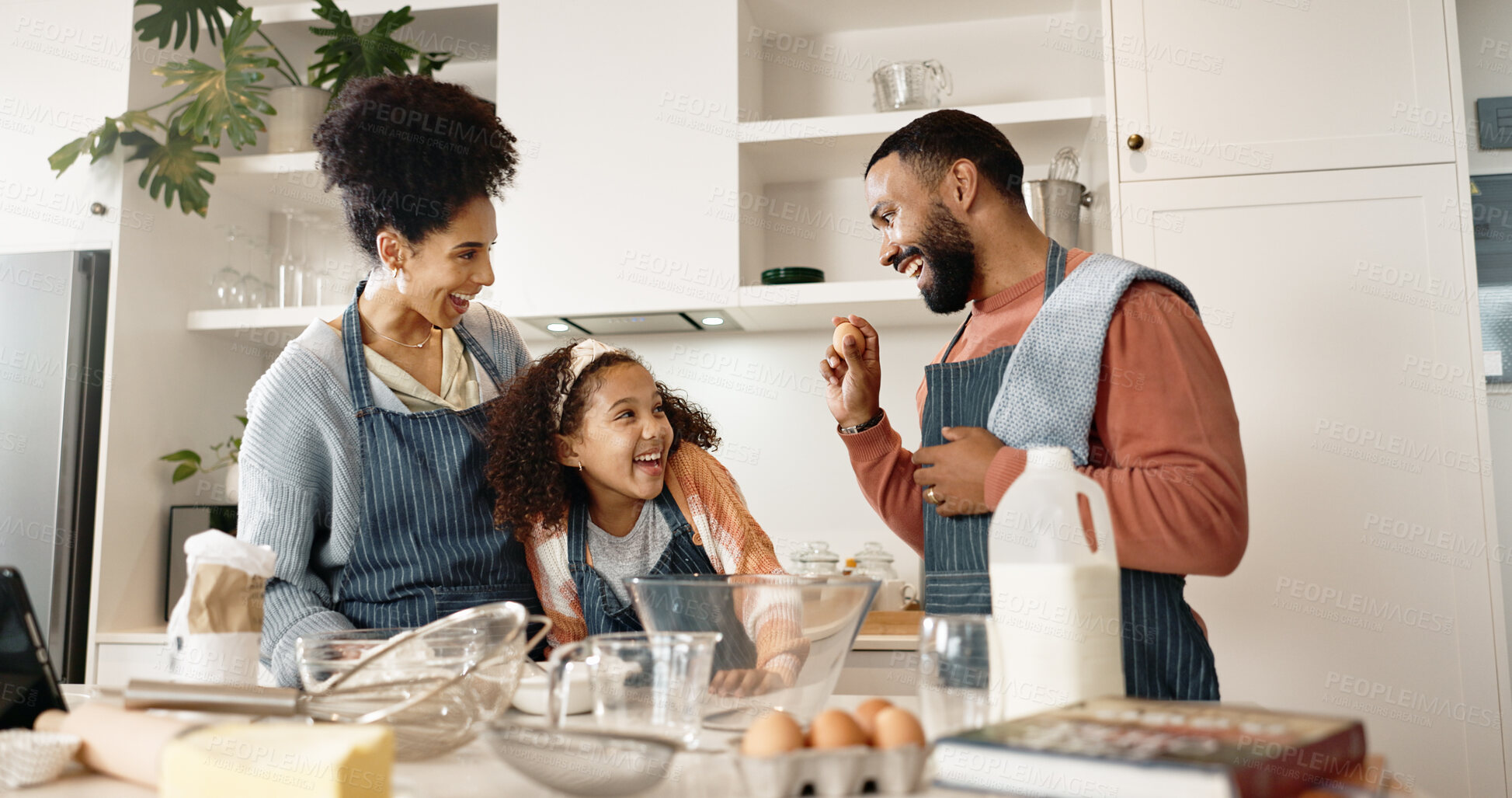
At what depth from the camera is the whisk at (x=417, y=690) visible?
724 millimetres

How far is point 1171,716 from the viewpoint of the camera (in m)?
0.59

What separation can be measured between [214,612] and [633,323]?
1.88m

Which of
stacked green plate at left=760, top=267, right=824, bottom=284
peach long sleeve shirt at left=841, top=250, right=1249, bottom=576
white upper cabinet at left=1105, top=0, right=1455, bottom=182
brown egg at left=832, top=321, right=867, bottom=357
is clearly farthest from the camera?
stacked green plate at left=760, top=267, right=824, bottom=284

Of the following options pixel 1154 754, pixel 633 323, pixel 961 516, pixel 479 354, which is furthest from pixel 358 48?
pixel 1154 754

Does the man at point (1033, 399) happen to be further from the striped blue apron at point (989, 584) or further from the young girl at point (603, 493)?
the young girl at point (603, 493)

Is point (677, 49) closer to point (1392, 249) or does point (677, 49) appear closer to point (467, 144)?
point (467, 144)

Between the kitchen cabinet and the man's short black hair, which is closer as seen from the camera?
the man's short black hair

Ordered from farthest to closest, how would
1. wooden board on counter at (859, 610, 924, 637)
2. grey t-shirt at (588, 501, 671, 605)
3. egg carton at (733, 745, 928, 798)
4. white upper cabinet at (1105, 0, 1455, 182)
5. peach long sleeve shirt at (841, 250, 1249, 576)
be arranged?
wooden board on counter at (859, 610, 924, 637) → white upper cabinet at (1105, 0, 1455, 182) → grey t-shirt at (588, 501, 671, 605) → peach long sleeve shirt at (841, 250, 1249, 576) → egg carton at (733, 745, 928, 798)

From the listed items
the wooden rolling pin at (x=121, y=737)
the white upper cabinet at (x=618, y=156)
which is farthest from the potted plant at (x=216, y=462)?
the wooden rolling pin at (x=121, y=737)

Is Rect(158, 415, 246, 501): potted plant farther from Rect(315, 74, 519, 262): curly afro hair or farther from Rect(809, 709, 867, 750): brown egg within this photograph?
Rect(809, 709, 867, 750): brown egg

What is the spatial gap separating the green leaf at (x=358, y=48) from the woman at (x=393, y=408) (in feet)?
4.24

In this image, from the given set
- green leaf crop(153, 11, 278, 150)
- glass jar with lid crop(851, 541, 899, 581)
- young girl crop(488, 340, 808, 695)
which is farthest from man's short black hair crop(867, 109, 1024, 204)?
green leaf crop(153, 11, 278, 150)

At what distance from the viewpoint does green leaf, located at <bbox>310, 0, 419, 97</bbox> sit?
262 cm

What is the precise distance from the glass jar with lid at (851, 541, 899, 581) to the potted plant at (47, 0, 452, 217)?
165 cm
